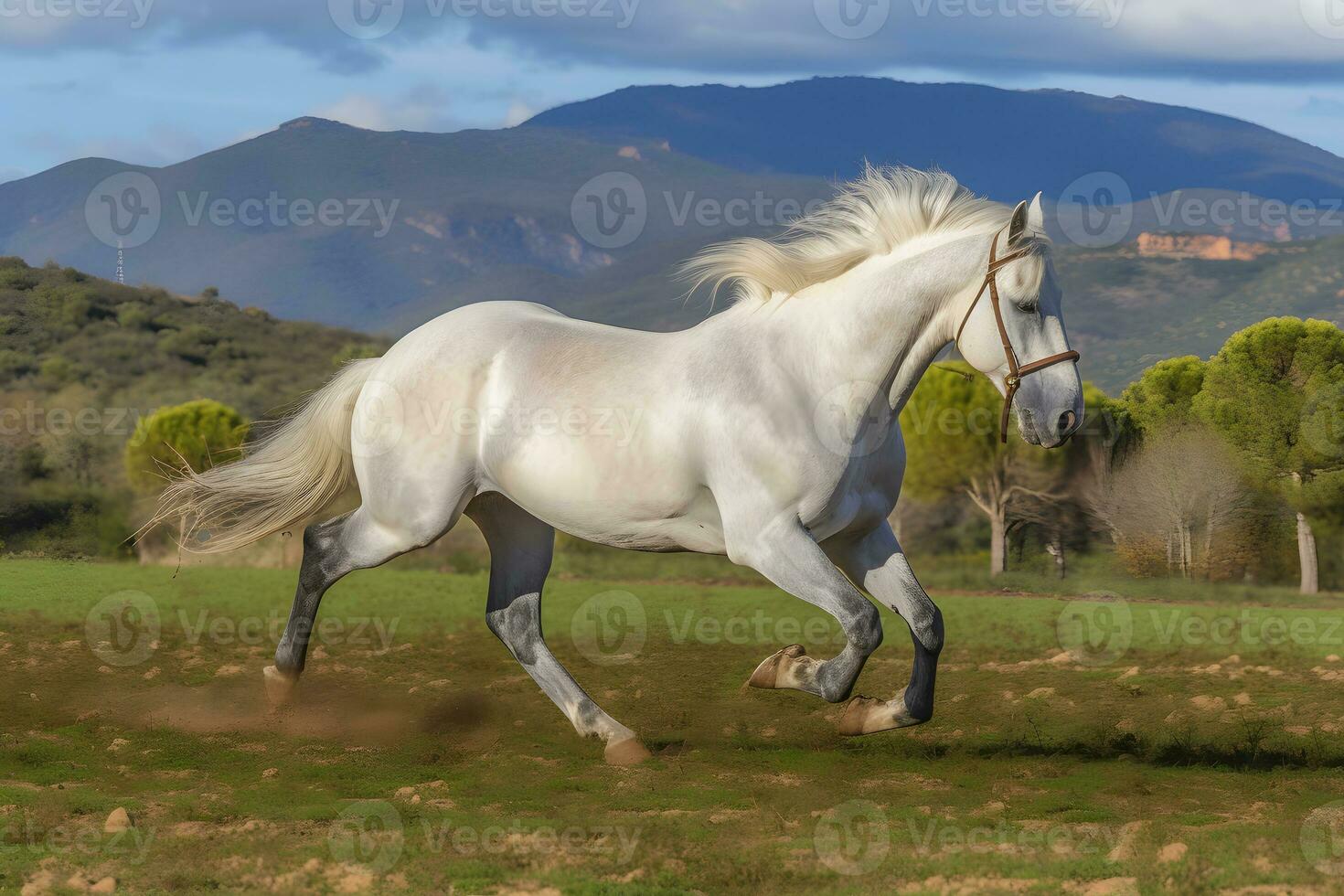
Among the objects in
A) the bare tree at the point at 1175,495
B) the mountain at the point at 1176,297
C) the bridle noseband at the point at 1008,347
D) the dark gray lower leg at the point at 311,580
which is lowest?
the bare tree at the point at 1175,495

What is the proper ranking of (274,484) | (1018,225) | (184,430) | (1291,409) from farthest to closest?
(1291,409)
(184,430)
(274,484)
(1018,225)

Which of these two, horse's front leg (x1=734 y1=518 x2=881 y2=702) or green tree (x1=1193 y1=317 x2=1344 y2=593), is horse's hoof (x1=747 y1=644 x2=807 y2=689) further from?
green tree (x1=1193 y1=317 x2=1344 y2=593)

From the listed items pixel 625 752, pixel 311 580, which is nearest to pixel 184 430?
pixel 311 580

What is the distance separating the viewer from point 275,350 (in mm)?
39500

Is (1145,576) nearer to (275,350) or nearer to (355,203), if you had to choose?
(355,203)

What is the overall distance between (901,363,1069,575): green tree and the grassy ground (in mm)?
15136

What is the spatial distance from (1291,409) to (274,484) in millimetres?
24814

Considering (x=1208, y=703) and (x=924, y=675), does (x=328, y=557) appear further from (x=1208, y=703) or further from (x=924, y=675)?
(x=1208, y=703)

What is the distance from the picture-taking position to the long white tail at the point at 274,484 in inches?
281

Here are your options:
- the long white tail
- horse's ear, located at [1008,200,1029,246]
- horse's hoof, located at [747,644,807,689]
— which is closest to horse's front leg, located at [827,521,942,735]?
horse's hoof, located at [747,644,807,689]

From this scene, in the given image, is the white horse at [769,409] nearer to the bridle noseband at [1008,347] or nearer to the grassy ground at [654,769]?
the bridle noseband at [1008,347]

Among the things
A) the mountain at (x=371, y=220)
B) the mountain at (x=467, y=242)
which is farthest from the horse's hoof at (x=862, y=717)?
the mountain at (x=371, y=220)

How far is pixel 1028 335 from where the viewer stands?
5.39m

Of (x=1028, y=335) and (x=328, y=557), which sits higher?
(x=1028, y=335)
